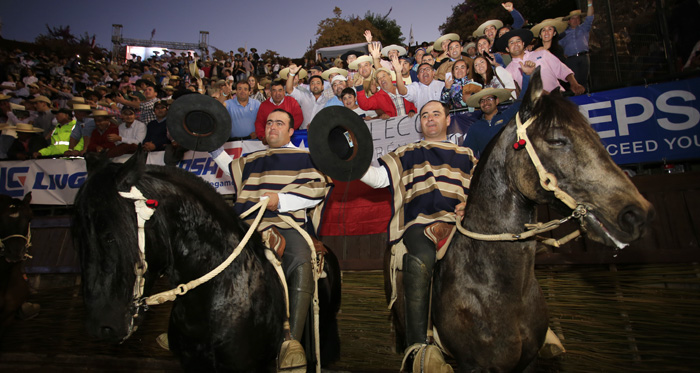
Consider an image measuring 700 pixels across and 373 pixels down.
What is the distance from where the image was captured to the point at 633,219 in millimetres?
1838

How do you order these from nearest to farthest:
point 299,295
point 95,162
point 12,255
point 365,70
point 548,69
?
point 95,162 < point 299,295 < point 12,255 < point 548,69 < point 365,70

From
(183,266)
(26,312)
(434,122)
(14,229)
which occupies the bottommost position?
(26,312)

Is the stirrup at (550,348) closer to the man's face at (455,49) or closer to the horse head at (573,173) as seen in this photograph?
the horse head at (573,173)

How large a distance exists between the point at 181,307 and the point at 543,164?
2.30 metres

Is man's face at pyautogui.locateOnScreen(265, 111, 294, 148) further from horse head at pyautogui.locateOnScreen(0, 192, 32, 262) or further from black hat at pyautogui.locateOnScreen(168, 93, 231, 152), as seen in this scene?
horse head at pyautogui.locateOnScreen(0, 192, 32, 262)

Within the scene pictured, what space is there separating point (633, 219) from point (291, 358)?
2.11m

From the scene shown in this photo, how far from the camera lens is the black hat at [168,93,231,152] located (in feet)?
11.4

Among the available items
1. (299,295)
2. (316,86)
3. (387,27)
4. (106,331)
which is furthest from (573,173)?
(387,27)

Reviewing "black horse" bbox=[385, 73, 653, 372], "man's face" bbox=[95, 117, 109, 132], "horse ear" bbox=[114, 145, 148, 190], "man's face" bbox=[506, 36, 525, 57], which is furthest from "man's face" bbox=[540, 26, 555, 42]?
"man's face" bbox=[95, 117, 109, 132]

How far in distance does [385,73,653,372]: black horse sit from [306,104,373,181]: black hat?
2.79 ft

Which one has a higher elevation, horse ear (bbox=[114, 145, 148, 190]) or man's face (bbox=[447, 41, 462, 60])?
man's face (bbox=[447, 41, 462, 60])

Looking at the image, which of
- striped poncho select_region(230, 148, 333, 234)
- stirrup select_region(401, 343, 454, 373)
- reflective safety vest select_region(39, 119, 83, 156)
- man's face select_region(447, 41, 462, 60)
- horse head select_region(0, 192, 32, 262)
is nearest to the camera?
stirrup select_region(401, 343, 454, 373)

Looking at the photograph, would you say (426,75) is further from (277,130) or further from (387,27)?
(387,27)

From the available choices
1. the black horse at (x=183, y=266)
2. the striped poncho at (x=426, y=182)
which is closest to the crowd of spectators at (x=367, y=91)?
the striped poncho at (x=426, y=182)
